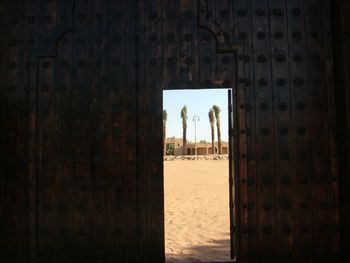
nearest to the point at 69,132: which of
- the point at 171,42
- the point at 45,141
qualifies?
the point at 45,141

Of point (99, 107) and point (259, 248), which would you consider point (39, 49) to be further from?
point (259, 248)

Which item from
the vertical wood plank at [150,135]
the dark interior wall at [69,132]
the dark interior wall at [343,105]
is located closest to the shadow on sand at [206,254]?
the vertical wood plank at [150,135]

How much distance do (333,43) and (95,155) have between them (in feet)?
7.97

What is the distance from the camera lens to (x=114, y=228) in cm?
318

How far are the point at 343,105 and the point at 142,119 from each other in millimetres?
1795

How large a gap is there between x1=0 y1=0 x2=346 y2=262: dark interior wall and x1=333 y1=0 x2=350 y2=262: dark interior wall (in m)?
0.07

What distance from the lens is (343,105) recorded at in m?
3.07

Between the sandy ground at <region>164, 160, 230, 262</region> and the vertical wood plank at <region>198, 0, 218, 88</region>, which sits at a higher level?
the vertical wood plank at <region>198, 0, 218, 88</region>

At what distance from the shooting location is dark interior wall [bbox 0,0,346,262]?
3158 millimetres

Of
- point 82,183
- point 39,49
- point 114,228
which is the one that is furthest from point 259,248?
point 39,49

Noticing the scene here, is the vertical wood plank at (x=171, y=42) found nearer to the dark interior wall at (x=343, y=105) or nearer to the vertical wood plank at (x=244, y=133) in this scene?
the vertical wood plank at (x=244, y=133)

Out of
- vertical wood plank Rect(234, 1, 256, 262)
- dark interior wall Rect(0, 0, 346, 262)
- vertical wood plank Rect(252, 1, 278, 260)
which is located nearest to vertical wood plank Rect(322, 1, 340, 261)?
dark interior wall Rect(0, 0, 346, 262)

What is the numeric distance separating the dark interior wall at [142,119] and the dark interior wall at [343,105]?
7 centimetres

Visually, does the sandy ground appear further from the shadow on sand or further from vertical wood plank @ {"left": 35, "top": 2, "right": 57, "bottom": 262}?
vertical wood plank @ {"left": 35, "top": 2, "right": 57, "bottom": 262}
